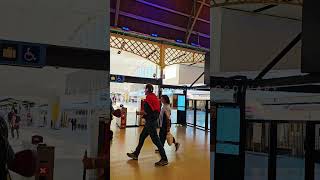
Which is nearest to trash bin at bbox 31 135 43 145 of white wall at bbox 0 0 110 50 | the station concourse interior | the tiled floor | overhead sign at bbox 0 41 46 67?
the station concourse interior

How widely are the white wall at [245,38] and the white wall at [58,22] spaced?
38.6 inches

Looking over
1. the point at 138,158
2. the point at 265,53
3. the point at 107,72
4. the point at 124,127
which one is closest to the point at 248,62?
the point at 265,53

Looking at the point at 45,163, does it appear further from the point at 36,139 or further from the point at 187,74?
the point at 187,74

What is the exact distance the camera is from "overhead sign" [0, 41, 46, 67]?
134 cm

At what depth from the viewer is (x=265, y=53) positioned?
7.06 feet

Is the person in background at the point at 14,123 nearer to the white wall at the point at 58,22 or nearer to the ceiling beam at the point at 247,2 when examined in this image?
the white wall at the point at 58,22

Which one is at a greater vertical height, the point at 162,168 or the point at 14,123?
the point at 14,123

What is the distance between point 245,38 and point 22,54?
148 centimetres

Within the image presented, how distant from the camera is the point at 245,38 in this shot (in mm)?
2180

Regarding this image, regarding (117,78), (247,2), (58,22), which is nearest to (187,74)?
(117,78)

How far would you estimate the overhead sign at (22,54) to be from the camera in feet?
4.39

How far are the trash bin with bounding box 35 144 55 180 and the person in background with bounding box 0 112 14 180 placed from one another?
12cm

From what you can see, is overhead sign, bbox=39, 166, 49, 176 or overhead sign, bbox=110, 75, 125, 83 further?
overhead sign, bbox=110, 75, 125, 83

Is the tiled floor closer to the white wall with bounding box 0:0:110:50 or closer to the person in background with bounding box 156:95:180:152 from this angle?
the person in background with bounding box 156:95:180:152
